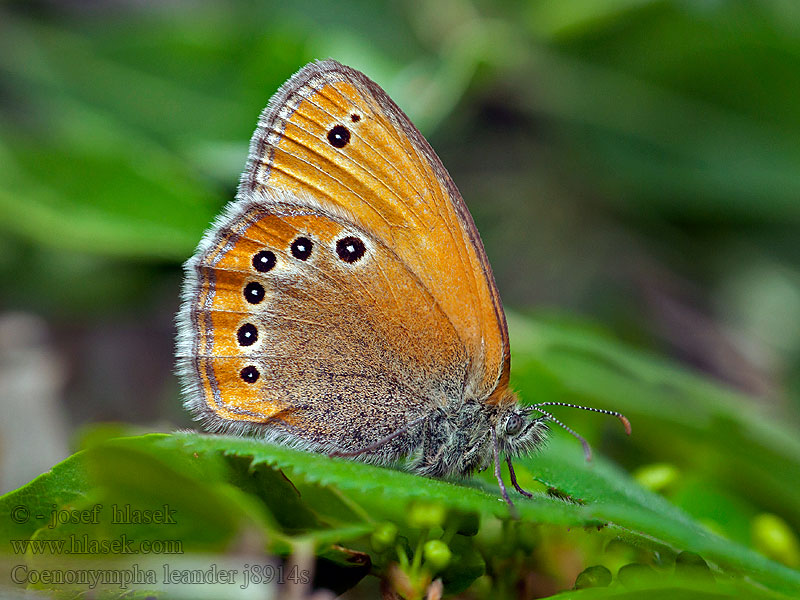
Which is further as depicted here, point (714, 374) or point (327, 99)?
point (714, 374)

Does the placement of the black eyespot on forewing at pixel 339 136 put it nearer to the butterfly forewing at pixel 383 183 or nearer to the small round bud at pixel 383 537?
the butterfly forewing at pixel 383 183

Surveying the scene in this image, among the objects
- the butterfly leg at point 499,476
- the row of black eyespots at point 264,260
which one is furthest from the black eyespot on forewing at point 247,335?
the butterfly leg at point 499,476

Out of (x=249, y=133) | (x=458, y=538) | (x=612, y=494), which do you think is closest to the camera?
(x=458, y=538)

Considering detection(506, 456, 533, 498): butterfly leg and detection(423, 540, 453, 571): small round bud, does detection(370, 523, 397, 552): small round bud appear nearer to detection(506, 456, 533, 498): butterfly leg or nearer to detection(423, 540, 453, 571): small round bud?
detection(423, 540, 453, 571): small round bud

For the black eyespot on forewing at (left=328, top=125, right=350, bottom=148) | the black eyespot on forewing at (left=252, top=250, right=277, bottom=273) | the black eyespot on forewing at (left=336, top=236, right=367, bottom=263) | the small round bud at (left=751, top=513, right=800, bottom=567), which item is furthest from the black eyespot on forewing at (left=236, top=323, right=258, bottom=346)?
the small round bud at (left=751, top=513, right=800, bottom=567)

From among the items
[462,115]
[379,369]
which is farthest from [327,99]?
[462,115]

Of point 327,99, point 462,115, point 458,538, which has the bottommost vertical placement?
point 458,538

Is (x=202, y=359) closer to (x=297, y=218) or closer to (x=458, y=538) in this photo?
(x=297, y=218)
